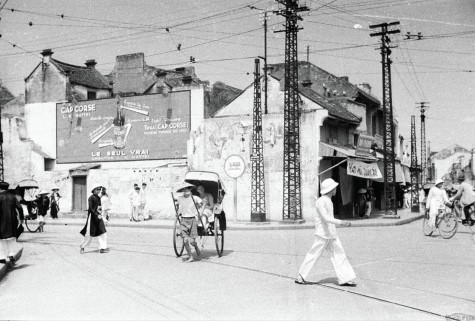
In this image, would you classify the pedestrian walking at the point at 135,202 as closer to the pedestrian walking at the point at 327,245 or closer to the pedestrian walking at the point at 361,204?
the pedestrian walking at the point at 361,204

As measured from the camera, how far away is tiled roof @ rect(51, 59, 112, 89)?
4216 centimetres

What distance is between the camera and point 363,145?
3241 cm

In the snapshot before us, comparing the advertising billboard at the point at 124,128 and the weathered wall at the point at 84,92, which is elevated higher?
the weathered wall at the point at 84,92

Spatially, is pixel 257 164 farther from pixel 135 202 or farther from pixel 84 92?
pixel 84 92

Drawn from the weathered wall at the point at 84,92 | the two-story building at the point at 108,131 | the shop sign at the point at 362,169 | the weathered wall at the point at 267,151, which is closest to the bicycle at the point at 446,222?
the weathered wall at the point at 267,151

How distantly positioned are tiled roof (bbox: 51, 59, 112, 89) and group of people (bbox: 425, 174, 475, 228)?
3016 cm

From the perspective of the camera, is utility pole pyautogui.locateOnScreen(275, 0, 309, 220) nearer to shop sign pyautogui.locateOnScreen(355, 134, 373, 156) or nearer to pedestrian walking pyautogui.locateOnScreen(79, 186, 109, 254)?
shop sign pyautogui.locateOnScreen(355, 134, 373, 156)

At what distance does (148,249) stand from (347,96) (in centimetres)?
2862

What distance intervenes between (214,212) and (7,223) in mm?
4366

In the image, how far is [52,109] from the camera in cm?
4034

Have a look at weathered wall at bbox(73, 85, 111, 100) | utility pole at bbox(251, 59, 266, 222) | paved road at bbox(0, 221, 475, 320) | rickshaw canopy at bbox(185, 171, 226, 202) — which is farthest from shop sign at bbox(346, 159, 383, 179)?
weathered wall at bbox(73, 85, 111, 100)

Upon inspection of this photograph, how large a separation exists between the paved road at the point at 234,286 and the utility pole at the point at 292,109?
11427 millimetres

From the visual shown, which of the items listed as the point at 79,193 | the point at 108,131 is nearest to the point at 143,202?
the point at 79,193

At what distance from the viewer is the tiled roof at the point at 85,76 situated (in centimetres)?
4216
